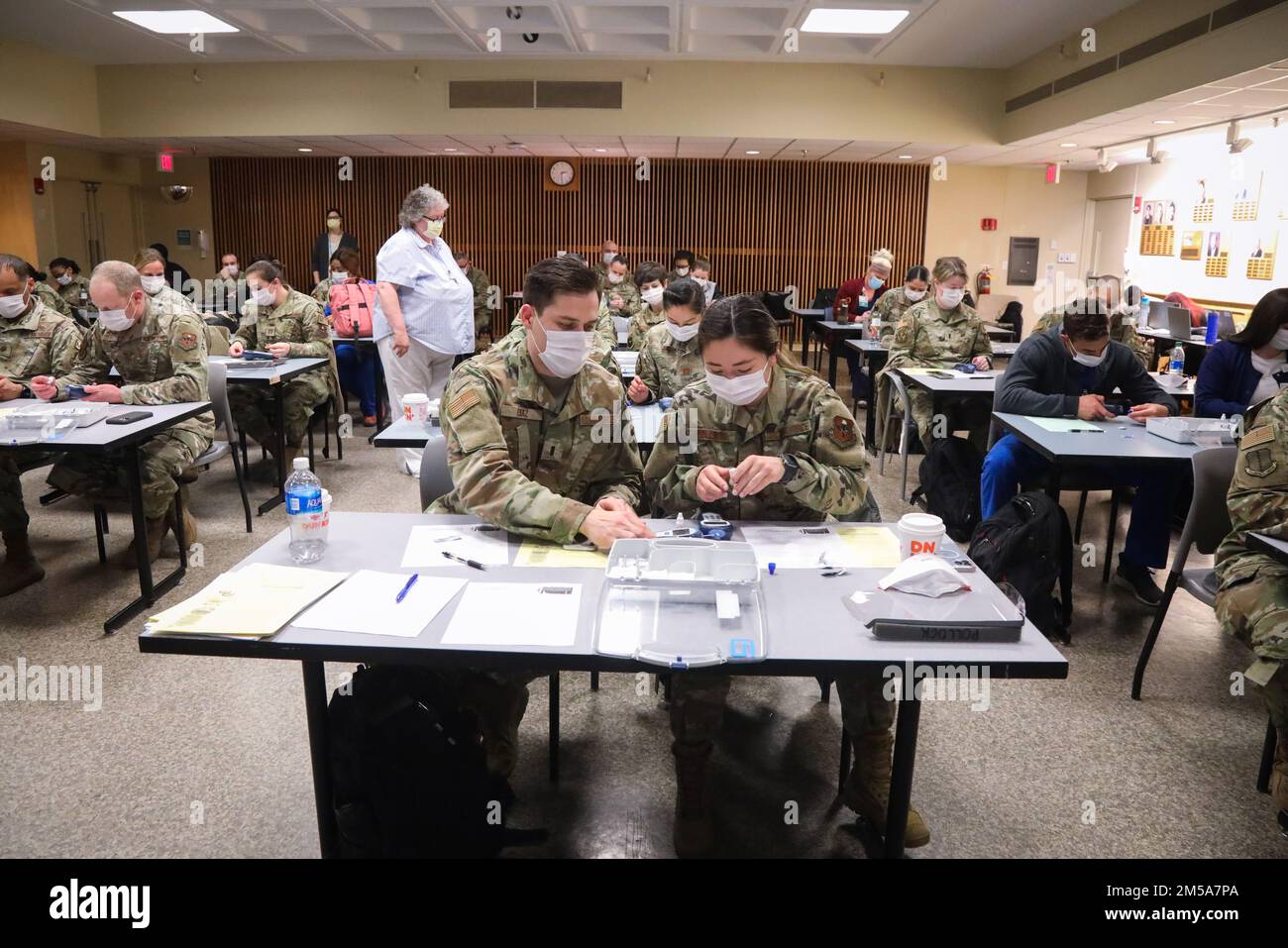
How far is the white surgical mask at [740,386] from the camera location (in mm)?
2414

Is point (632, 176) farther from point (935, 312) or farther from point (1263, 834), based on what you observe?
point (1263, 834)

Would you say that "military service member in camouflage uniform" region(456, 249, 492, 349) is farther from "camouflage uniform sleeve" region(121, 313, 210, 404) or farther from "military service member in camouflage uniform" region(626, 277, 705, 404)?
"military service member in camouflage uniform" region(626, 277, 705, 404)

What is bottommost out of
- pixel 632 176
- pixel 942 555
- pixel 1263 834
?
pixel 1263 834

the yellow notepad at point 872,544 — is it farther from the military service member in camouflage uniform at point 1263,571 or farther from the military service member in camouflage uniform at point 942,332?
the military service member in camouflage uniform at point 942,332

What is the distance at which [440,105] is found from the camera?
963 cm

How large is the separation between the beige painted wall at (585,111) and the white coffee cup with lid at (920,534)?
28.0 feet

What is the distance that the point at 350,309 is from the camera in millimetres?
7293

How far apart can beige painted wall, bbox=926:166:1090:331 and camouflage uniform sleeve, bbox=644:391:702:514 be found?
37.7 feet

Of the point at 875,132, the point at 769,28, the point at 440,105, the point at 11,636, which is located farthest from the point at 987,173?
the point at 11,636

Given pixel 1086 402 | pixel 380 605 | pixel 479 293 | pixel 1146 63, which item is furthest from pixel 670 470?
pixel 479 293

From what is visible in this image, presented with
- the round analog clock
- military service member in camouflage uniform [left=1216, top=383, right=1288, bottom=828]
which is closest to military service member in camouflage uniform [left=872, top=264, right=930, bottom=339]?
military service member in camouflage uniform [left=1216, top=383, right=1288, bottom=828]

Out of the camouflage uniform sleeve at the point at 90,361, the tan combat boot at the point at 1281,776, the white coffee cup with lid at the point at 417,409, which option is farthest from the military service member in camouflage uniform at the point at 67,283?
the tan combat boot at the point at 1281,776

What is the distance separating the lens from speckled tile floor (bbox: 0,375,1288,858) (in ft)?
7.62

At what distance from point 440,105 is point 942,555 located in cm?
916
